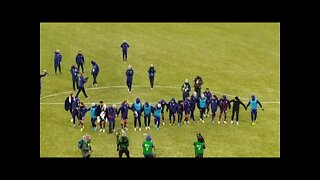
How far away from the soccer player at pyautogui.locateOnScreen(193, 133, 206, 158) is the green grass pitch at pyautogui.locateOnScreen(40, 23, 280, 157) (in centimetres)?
204

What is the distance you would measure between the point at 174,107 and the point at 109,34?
2705cm

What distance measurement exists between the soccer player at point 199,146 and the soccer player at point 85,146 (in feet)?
18.2

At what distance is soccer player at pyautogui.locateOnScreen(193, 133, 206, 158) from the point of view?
99.0 ft

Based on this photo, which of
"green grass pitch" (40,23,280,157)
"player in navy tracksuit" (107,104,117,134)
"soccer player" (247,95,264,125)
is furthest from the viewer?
"soccer player" (247,95,264,125)

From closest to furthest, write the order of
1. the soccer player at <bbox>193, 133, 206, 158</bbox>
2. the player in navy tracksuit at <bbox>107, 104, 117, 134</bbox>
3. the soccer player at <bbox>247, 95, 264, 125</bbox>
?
the soccer player at <bbox>193, 133, 206, 158</bbox> → the player in navy tracksuit at <bbox>107, 104, 117, 134</bbox> → the soccer player at <bbox>247, 95, 264, 125</bbox>

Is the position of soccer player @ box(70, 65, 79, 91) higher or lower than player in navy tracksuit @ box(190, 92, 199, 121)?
higher

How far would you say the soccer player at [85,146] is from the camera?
30.0 meters

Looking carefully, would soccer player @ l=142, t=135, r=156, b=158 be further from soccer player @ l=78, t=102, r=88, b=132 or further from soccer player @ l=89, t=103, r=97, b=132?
soccer player @ l=78, t=102, r=88, b=132

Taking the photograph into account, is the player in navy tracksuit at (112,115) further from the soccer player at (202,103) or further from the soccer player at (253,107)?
the soccer player at (253,107)

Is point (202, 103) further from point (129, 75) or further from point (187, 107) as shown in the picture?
point (129, 75)

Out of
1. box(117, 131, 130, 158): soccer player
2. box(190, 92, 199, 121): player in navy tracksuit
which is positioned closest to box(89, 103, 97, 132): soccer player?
box(117, 131, 130, 158): soccer player

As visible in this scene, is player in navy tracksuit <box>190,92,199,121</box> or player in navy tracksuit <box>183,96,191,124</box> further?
player in navy tracksuit <box>190,92,199,121</box>

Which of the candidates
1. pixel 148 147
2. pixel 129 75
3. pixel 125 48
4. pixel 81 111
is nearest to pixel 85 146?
pixel 148 147

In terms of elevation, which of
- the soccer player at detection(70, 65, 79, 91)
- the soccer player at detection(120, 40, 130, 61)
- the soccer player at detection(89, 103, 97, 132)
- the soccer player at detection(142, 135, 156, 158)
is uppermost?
the soccer player at detection(120, 40, 130, 61)
